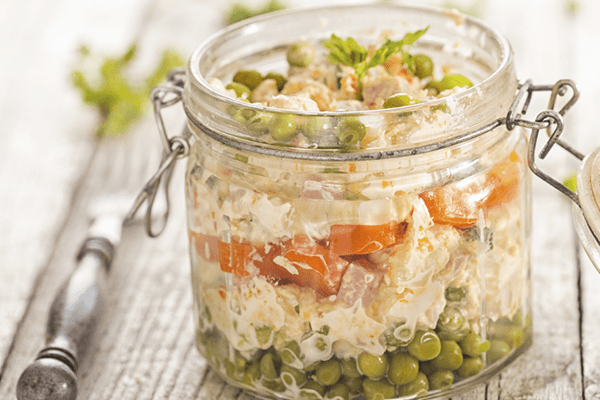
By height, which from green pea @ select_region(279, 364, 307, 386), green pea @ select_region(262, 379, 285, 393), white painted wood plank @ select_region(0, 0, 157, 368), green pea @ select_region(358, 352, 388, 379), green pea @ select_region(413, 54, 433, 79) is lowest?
white painted wood plank @ select_region(0, 0, 157, 368)

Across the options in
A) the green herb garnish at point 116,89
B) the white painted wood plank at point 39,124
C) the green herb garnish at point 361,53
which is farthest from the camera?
the green herb garnish at point 116,89

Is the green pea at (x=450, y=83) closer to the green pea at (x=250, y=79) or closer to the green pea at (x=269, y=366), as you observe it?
the green pea at (x=250, y=79)

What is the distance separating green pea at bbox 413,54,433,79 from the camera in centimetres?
117

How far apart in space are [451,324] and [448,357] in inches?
1.9

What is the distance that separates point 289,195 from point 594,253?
397mm

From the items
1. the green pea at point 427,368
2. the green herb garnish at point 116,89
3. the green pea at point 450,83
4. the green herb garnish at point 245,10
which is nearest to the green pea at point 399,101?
the green pea at point 450,83

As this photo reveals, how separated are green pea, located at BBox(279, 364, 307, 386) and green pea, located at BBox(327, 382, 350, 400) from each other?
0.13 ft

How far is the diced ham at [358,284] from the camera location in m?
0.96

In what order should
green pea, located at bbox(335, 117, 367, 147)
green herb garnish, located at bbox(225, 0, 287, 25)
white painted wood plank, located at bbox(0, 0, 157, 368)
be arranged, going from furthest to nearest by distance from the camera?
green herb garnish, located at bbox(225, 0, 287, 25), white painted wood plank, located at bbox(0, 0, 157, 368), green pea, located at bbox(335, 117, 367, 147)

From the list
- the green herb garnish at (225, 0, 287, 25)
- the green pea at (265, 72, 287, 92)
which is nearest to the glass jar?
the green pea at (265, 72, 287, 92)

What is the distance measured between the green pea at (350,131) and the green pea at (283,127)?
0.06 meters

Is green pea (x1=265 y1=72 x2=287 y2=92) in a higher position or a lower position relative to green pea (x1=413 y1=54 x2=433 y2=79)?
lower

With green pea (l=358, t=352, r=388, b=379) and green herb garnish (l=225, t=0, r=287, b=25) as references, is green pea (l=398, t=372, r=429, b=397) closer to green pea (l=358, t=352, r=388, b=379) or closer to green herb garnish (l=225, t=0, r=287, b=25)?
green pea (l=358, t=352, r=388, b=379)

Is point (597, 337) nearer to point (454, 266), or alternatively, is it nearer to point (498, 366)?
point (498, 366)
